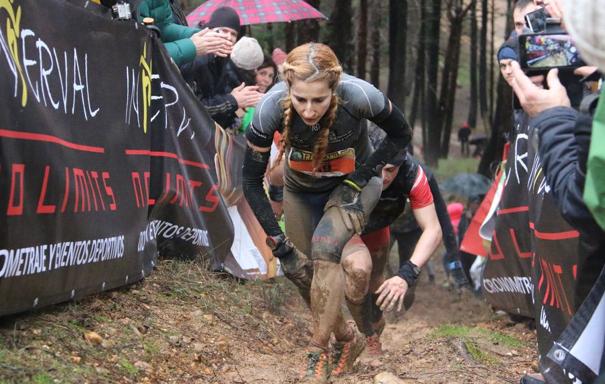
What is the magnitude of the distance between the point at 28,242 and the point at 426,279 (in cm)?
882

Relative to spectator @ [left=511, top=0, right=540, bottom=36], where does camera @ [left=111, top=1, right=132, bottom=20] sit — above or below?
above

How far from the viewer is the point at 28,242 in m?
4.36

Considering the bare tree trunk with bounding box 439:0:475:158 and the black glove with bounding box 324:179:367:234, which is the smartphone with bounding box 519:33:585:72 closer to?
the black glove with bounding box 324:179:367:234

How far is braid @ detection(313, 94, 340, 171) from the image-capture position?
17.1 feet

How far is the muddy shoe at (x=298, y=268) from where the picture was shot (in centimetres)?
556

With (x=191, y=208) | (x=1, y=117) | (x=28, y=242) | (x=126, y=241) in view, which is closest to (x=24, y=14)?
(x=1, y=117)

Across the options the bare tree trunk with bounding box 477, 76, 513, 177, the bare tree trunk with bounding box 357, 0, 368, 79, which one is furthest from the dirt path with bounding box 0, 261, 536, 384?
the bare tree trunk with bounding box 357, 0, 368, 79

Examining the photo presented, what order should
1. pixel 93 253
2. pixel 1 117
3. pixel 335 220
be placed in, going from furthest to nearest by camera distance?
pixel 335 220 → pixel 93 253 → pixel 1 117

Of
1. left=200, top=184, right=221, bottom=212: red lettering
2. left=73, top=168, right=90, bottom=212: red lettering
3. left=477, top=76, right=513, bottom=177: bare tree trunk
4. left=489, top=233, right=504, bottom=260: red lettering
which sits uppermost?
left=73, top=168, right=90, bottom=212: red lettering

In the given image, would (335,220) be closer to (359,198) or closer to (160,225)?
(359,198)

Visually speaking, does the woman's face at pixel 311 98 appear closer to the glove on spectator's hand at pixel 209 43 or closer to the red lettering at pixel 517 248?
the glove on spectator's hand at pixel 209 43

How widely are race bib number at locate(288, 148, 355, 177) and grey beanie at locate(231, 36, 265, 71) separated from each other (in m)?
2.91

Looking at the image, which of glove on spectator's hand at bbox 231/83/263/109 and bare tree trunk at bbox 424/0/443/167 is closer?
glove on spectator's hand at bbox 231/83/263/109

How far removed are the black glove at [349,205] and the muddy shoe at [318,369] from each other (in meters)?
0.79
